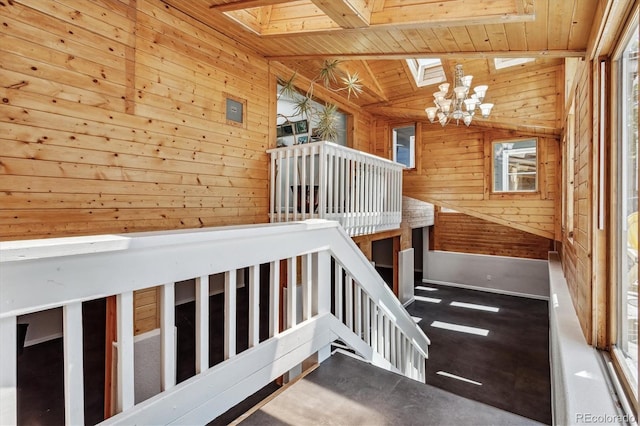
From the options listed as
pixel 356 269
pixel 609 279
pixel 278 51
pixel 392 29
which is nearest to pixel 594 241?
pixel 609 279

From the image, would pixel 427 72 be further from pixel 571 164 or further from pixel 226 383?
pixel 226 383

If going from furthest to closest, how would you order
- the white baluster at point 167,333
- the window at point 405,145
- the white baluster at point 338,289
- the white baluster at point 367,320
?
the window at point 405,145 → the white baluster at point 367,320 → the white baluster at point 338,289 → the white baluster at point 167,333

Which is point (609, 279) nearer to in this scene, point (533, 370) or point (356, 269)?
point (356, 269)

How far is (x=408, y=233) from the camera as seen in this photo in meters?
6.66

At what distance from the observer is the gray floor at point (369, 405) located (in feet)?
4.48

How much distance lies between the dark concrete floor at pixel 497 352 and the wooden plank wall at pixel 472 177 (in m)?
1.71

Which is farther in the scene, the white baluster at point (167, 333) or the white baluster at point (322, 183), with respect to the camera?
the white baluster at point (322, 183)

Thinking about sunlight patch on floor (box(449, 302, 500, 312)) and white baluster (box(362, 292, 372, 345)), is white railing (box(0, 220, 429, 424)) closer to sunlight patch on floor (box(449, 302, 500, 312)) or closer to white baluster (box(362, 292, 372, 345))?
white baluster (box(362, 292, 372, 345))

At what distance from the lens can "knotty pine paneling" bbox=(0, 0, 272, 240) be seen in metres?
2.32

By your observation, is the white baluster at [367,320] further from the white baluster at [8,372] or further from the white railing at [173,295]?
the white baluster at [8,372]

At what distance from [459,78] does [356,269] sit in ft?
12.0

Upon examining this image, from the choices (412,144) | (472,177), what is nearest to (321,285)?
(472,177)

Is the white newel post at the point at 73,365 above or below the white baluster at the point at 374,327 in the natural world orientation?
above

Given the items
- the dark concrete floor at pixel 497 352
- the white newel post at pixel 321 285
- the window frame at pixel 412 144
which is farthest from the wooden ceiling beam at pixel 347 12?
the window frame at pixel 412 144
